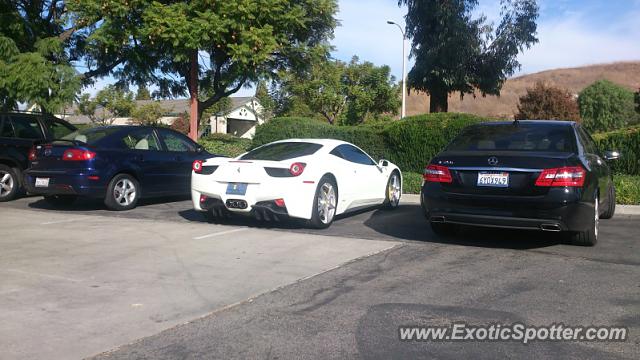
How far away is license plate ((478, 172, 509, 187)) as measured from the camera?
6.33 meters

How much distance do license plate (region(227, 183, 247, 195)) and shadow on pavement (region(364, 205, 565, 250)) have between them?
1945 mm

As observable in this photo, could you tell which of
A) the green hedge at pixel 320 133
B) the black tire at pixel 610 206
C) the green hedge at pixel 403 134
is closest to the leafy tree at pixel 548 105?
the green hedge at pixel 320 133

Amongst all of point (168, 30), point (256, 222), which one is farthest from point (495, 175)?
point (168, 30)

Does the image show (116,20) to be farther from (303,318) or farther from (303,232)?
(303,318)

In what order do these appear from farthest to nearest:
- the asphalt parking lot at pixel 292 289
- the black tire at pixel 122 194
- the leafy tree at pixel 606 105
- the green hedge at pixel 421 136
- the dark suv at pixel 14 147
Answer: the leafy tree at pixel 606 105
the green hedge at pixel 421 136
the dark suv at pixel 14 147
the black tire at pixel 122 194
the asphalt parking lot at pixel 292 289

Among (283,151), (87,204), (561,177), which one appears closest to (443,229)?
(561,177)

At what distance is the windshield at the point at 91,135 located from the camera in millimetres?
9766

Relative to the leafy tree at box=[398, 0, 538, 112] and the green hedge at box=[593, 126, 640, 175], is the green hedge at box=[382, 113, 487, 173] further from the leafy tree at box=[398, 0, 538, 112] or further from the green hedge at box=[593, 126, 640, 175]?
the leafy tree at box=[398, 0, 538, 112]

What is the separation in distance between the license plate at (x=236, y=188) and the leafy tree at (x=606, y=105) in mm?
87892

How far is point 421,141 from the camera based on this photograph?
49.7 ft

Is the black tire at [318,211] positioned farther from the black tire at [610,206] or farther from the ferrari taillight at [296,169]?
the black tire at [610,206]

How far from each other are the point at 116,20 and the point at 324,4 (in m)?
7.13

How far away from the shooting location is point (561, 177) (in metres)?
6.15

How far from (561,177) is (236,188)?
4.08m
